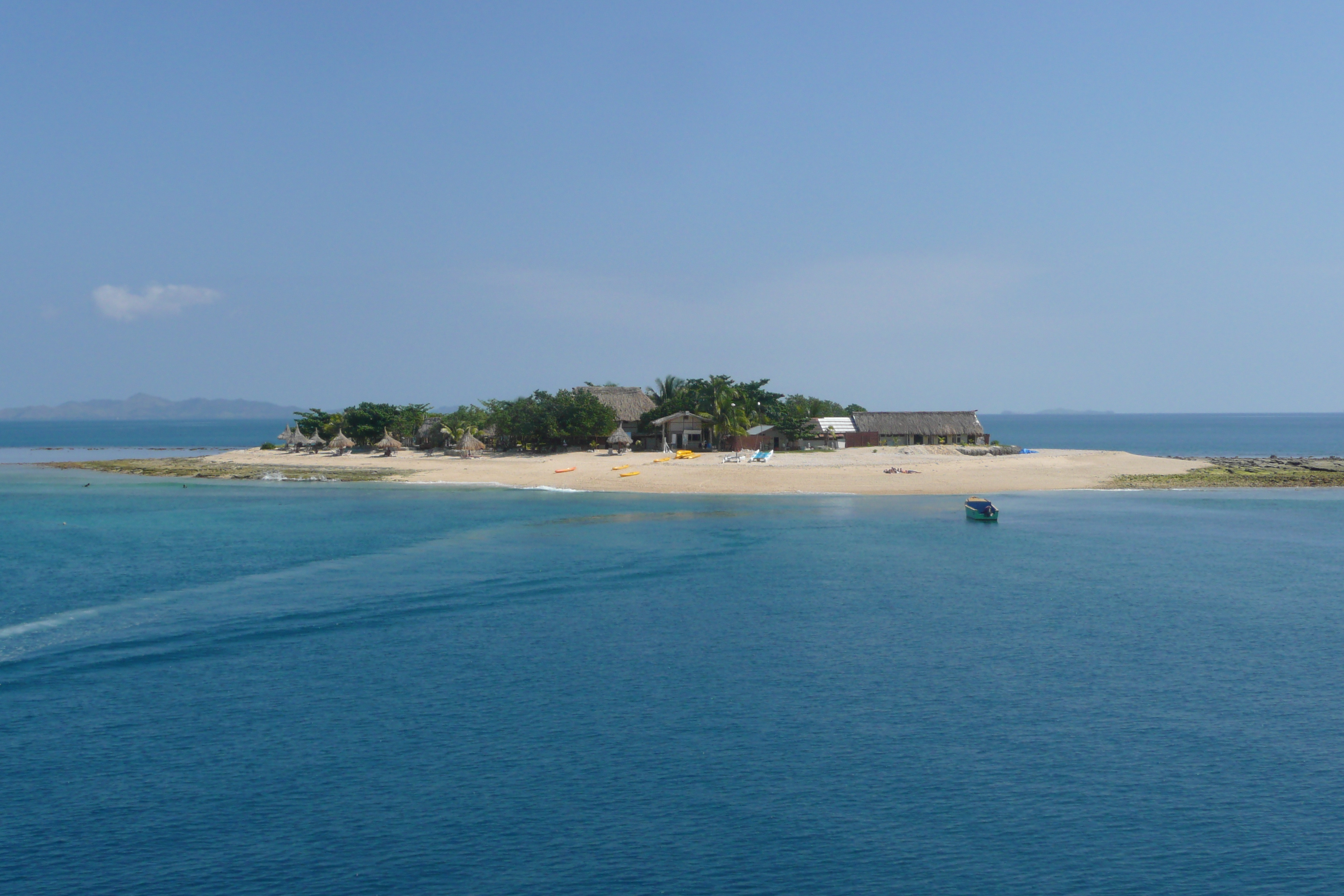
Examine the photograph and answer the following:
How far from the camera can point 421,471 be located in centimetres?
7100

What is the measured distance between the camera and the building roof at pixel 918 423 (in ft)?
269

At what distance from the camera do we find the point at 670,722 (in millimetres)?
17625

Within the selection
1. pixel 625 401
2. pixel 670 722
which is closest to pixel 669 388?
pixel 625 401

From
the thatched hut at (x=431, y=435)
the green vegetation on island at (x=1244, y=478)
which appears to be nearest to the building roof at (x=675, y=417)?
the thatched hut at (x=431, y=435)

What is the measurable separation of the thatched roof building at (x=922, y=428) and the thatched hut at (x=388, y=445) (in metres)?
42.6

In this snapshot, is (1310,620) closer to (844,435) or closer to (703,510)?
(703,510)

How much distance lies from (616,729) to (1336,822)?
1147cm

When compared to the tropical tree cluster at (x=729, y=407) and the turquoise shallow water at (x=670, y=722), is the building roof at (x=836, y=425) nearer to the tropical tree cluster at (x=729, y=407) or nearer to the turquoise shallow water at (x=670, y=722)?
the tropical tree cluster at (x=729, y=407)

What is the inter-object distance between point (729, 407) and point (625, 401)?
13099 mm

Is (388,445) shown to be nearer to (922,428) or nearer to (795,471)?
(795,471)

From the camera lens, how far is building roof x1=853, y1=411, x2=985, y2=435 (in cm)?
8200

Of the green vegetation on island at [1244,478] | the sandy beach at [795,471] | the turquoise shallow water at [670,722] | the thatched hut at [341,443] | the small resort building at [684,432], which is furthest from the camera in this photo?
the thatched hut at [341,443]

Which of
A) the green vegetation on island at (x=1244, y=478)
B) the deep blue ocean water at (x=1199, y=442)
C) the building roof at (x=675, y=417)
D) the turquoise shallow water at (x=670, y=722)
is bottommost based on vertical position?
the turquoise shallow water at (x=670, y=722)

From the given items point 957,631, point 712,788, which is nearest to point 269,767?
point 712,788
